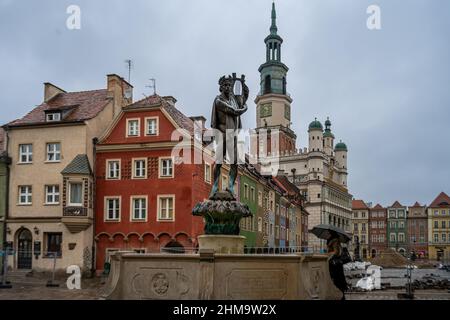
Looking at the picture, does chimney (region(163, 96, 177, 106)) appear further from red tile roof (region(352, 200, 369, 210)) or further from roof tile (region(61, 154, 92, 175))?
red tile roof (region(352, 200, 369, 210))

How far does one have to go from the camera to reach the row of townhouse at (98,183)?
35.4m

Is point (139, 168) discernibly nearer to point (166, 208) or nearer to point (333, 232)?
point (166, 208)

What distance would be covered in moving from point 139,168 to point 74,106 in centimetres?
675

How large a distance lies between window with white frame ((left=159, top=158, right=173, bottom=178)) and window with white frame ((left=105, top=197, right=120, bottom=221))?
3.53m

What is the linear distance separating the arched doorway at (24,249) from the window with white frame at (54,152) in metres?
5.01

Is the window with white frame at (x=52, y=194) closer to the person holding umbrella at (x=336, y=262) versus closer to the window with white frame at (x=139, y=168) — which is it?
the window with white frame at (x=139, y=168)

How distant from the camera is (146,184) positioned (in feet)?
119

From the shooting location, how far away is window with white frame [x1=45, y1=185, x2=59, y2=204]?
36406 millimetres

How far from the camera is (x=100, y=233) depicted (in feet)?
119

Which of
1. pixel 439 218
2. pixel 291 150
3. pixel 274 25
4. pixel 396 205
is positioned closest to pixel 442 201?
pixel 439 218

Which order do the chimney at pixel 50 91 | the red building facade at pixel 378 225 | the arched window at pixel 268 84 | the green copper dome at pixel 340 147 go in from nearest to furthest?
the chimney at pixel 50 91
the arched window at pixel 268 84
the green copper dome at pixel 340 147
the red building facade at pixel 378 225

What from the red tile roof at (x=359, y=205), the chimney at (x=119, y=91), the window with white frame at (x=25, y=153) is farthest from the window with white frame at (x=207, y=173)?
the red tile roof at (x=359, y=205)
